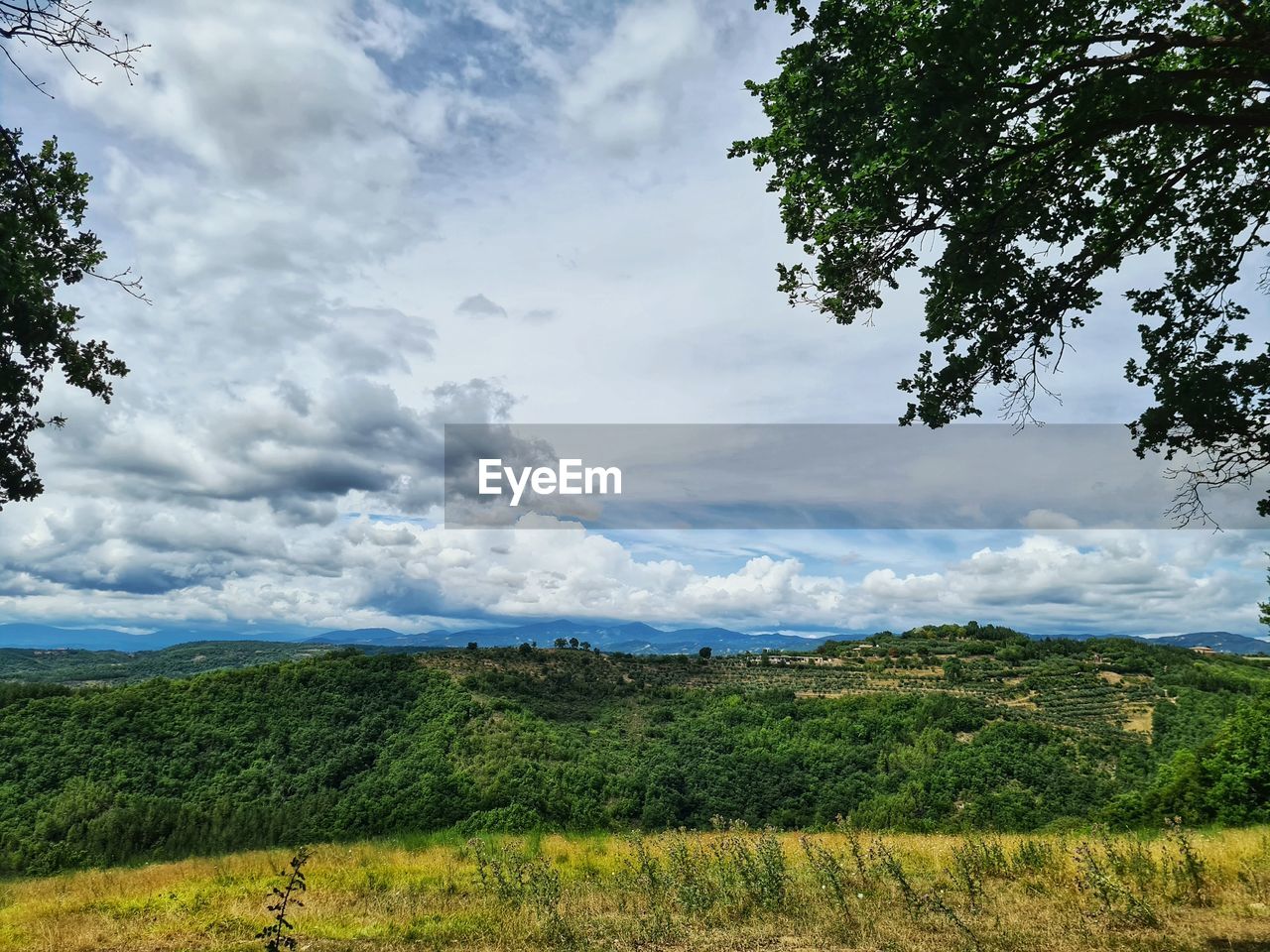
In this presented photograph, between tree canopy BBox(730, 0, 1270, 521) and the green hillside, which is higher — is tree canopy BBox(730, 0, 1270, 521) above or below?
A: above

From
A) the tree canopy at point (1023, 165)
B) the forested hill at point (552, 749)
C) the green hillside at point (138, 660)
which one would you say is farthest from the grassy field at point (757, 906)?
the green hillside at point (138, 660)

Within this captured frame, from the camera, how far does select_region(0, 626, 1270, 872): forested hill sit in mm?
36219

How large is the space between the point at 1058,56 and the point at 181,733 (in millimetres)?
58455

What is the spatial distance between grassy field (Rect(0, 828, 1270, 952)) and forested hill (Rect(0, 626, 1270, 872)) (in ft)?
69.0

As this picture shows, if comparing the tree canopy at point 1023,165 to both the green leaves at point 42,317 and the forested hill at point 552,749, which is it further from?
the forested hill at point 552,749

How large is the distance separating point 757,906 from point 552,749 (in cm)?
3916

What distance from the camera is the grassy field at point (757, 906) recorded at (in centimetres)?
723

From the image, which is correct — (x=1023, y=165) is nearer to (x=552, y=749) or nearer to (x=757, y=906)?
(x=757, y=906)

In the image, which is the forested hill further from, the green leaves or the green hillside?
the green hillside

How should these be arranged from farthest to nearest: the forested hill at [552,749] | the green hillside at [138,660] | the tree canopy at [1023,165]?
the green hillside at [138,660] → the forested hill at [552,749] → the tree canopy at [1023,165]

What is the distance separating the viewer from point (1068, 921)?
7.33m

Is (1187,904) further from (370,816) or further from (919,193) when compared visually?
(370,816)

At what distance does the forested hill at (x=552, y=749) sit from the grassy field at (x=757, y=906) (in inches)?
828

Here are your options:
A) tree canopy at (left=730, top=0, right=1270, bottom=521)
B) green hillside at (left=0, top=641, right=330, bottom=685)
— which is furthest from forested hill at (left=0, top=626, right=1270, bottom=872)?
green hillside at (left=0, top=641, right=330, bottom=685)
